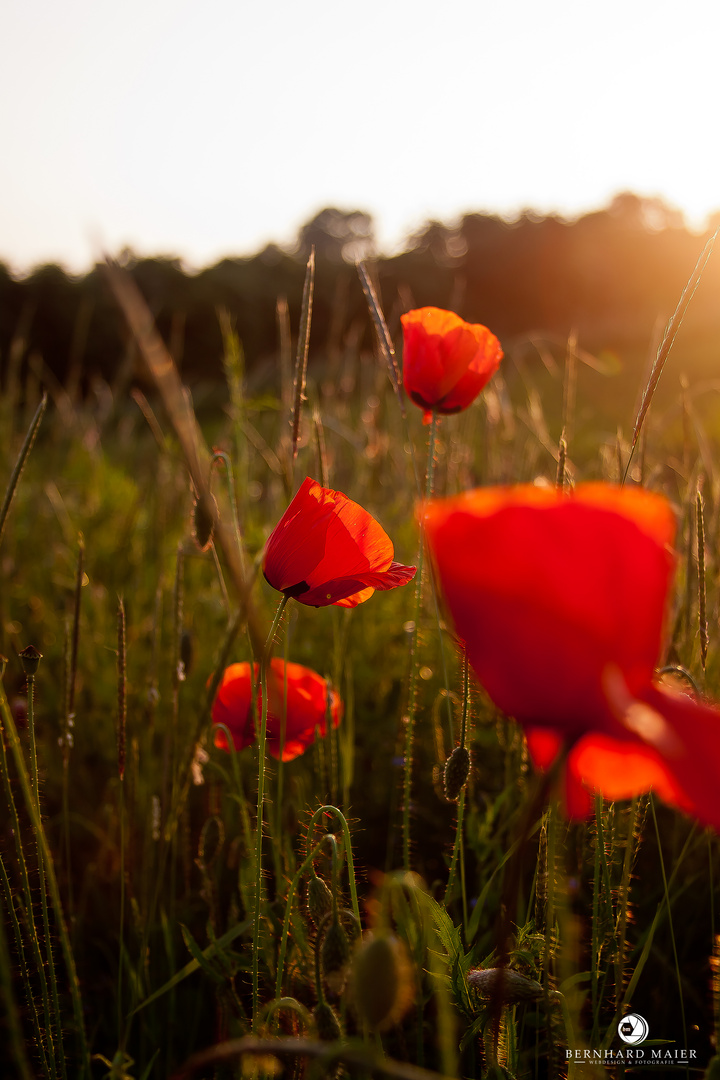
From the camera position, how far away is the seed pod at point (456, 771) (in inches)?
31.6

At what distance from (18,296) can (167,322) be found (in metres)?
2.59

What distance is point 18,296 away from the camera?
13188 mm

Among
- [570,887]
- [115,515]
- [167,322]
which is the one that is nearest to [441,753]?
[570,887]

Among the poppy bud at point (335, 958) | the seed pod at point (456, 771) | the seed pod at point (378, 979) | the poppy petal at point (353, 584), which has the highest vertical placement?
the poppy petal at point (353, 584)

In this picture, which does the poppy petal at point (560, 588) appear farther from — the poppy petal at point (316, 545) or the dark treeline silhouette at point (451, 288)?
the dark treeline silhouette at point (451, 288)

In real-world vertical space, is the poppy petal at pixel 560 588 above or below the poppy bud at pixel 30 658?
above

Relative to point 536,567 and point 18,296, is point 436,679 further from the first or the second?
point 18,296

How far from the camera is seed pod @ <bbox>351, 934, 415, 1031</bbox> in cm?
42

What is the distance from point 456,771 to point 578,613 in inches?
17.9

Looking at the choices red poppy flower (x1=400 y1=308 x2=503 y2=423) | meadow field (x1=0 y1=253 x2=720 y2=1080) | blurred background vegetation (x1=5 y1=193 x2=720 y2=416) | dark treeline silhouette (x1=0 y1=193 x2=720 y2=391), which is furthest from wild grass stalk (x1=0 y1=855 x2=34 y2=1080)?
dark treeline silhouette (x1=0 y1=193 x2=720 y2=391)

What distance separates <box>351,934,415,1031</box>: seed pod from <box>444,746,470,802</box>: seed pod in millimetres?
369

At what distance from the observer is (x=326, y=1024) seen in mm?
565

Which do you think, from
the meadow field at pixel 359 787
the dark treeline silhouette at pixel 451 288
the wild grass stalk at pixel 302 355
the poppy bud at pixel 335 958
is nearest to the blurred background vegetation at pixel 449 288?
the dark treeline silhouette at pixel 451 288

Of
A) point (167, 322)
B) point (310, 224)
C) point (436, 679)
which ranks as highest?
point (310, 224)
